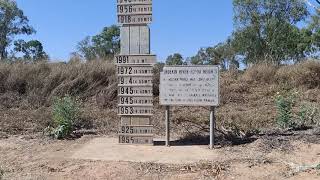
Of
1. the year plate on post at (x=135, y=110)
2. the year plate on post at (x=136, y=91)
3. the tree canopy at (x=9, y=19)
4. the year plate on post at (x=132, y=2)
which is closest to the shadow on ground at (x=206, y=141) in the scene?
the year plate on post at (x=135, y=110)

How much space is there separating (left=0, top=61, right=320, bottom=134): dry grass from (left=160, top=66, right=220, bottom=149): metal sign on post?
1.93 m

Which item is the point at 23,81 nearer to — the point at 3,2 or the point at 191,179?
the point at 191,179

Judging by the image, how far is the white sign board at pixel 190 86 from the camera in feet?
32.4

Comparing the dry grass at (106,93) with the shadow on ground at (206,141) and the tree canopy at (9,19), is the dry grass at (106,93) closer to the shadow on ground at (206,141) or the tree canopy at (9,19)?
the shadow on ground at (206,141)

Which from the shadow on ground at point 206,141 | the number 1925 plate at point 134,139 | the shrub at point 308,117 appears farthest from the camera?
the shrub at point 308,117

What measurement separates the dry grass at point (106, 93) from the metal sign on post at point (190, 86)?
193 cm

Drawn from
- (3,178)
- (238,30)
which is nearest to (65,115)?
(3,178)

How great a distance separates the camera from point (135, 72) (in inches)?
411

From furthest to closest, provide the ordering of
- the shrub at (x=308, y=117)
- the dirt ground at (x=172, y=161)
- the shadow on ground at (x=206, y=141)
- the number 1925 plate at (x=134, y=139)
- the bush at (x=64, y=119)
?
the shrub at (x=308, y=117) → the bush at (x=64, y=119) → the number 1925 plate at (x=134, y=139) → the shadow on ground at (x=206, y=141) → the dirt ground at (x=172, y=161)

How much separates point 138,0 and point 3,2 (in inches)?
1393

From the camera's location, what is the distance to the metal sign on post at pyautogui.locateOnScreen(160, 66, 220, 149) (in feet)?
32.4

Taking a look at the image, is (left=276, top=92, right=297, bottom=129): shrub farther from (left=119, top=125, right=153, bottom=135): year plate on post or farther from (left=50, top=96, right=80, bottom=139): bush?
(left=50, top=96, right=80, bottom=139): bush

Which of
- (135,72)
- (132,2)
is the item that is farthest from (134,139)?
(132,2)

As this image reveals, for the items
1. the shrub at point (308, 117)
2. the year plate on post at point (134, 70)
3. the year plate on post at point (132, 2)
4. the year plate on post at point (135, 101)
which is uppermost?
the year plate on post at point (132, 2)
